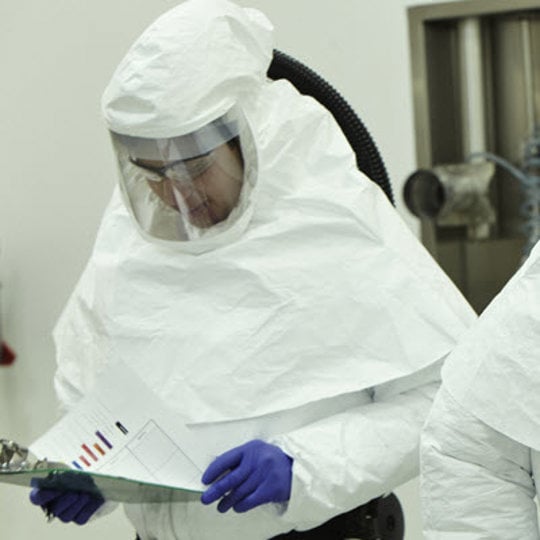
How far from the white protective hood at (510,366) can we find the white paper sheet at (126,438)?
1.67 ft

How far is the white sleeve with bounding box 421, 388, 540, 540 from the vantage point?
1.43 m

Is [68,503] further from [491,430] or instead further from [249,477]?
[491,430]

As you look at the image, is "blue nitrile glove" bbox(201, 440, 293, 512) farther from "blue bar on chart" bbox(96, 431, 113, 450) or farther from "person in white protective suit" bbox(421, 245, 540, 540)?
"person in white protective suit" bbox(421, 245, 540, 540)

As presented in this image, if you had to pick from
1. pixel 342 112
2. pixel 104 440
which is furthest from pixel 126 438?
pixel 342 112

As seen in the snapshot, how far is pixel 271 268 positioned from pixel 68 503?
44 cm

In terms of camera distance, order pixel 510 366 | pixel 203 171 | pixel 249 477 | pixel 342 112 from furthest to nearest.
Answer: pixel 342 112, pixel 203 171, pixel 249 477, pixel 510 366

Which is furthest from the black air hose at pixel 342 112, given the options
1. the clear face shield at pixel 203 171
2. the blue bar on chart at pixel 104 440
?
the blue bar on chart at pixel 104 440

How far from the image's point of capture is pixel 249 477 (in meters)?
1.76

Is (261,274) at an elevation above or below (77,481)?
above

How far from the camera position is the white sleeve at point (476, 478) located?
4.71ft

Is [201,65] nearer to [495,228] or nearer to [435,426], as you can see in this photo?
[435,426]

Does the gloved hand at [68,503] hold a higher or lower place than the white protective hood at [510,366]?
lower

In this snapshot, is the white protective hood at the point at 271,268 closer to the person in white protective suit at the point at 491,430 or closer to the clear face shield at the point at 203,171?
the clear face shield at the point at 203,171

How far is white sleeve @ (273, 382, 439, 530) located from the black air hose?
37 cm
